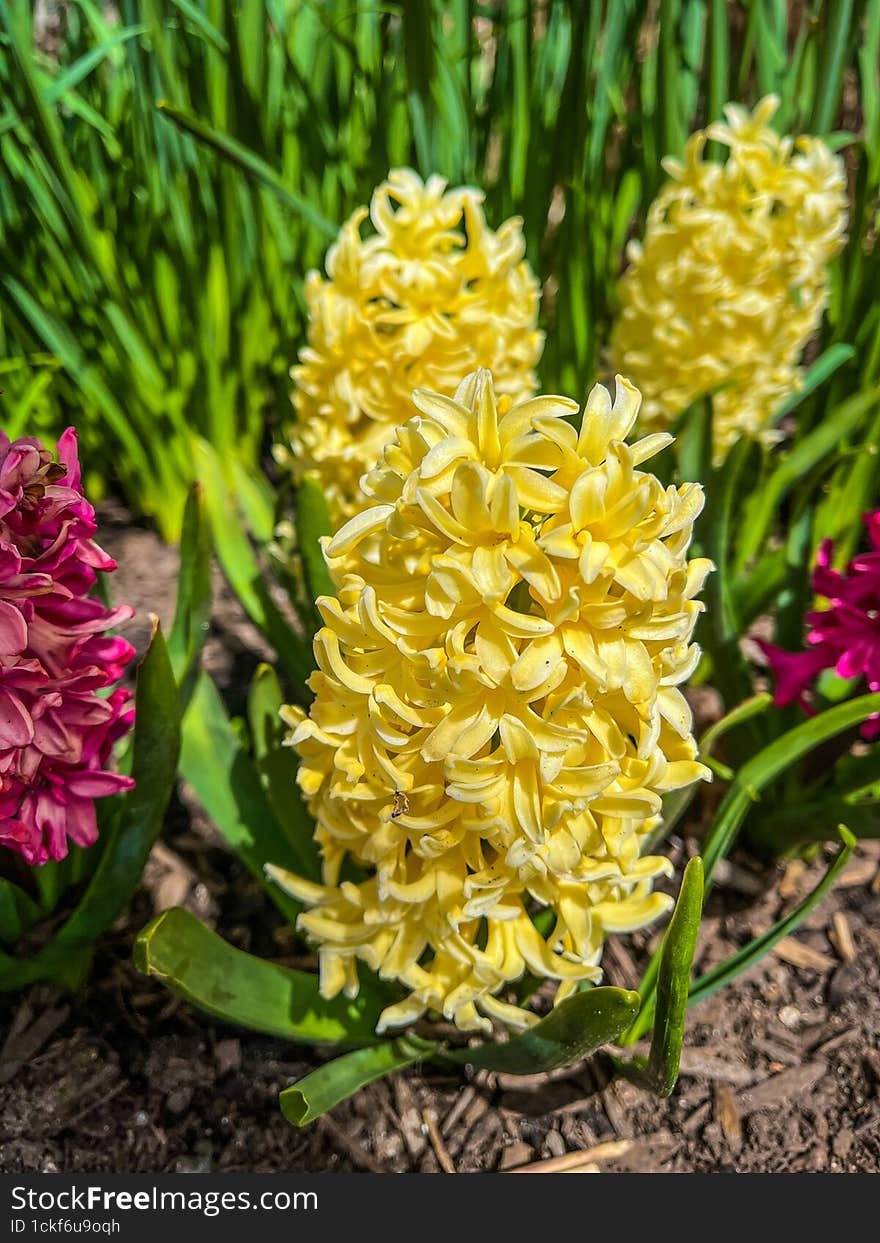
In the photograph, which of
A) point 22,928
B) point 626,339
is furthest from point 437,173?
point 22,928

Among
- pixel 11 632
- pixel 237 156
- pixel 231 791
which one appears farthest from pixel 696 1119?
pixel 237 156

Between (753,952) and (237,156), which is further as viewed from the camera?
(237,156)

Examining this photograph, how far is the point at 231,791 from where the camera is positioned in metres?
1.51

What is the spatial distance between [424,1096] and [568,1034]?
52 cm

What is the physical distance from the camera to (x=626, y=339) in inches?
84.0

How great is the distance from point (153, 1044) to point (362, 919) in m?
0.57

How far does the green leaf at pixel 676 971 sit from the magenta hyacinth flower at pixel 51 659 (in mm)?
694

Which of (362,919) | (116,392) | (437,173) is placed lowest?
(362,919)

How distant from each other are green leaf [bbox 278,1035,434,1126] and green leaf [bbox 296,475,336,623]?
0.67 meters

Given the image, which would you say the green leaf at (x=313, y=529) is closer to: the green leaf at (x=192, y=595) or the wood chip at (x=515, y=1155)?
the green leaf at (x=192, y=595)

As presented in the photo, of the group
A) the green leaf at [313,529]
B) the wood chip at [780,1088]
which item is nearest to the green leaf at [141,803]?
the green leaf at [313,529]

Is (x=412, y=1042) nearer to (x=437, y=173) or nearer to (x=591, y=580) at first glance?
(x=591, y=580)

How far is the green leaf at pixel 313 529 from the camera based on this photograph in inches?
59.6

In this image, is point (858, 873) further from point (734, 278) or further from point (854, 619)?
point (734, 278)
